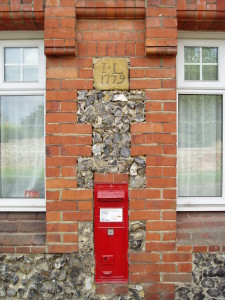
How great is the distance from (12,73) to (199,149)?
227 centimetres

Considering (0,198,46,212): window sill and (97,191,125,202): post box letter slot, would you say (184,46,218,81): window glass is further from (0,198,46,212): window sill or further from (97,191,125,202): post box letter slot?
(0,198,46,212): window sill

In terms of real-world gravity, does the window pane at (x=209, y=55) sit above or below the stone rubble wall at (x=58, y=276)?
above

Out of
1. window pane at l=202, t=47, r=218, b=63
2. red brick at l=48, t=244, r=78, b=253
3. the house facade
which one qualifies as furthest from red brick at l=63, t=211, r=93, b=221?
window pane at l=202, t=47, r=218, b=63

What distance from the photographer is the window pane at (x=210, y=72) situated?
3.30 meters

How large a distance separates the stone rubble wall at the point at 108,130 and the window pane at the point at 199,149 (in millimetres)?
645

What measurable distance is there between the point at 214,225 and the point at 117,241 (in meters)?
1.09

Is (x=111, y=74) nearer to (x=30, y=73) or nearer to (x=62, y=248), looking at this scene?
(x=30, y=73)

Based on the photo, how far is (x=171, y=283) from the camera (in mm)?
3029

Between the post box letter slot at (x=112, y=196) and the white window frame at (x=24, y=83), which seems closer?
the post box letter slot at (x=112, y=196)

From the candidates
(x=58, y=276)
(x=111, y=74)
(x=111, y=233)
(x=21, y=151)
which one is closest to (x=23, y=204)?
(x=21, y=151)

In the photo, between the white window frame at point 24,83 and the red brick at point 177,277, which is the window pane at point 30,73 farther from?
the red brick at point 177,277

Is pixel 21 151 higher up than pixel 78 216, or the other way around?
pixel 21 151

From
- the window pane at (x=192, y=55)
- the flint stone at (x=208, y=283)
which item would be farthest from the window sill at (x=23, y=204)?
the window pane at (x=192, y=55)

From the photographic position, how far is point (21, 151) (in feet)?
11.0
